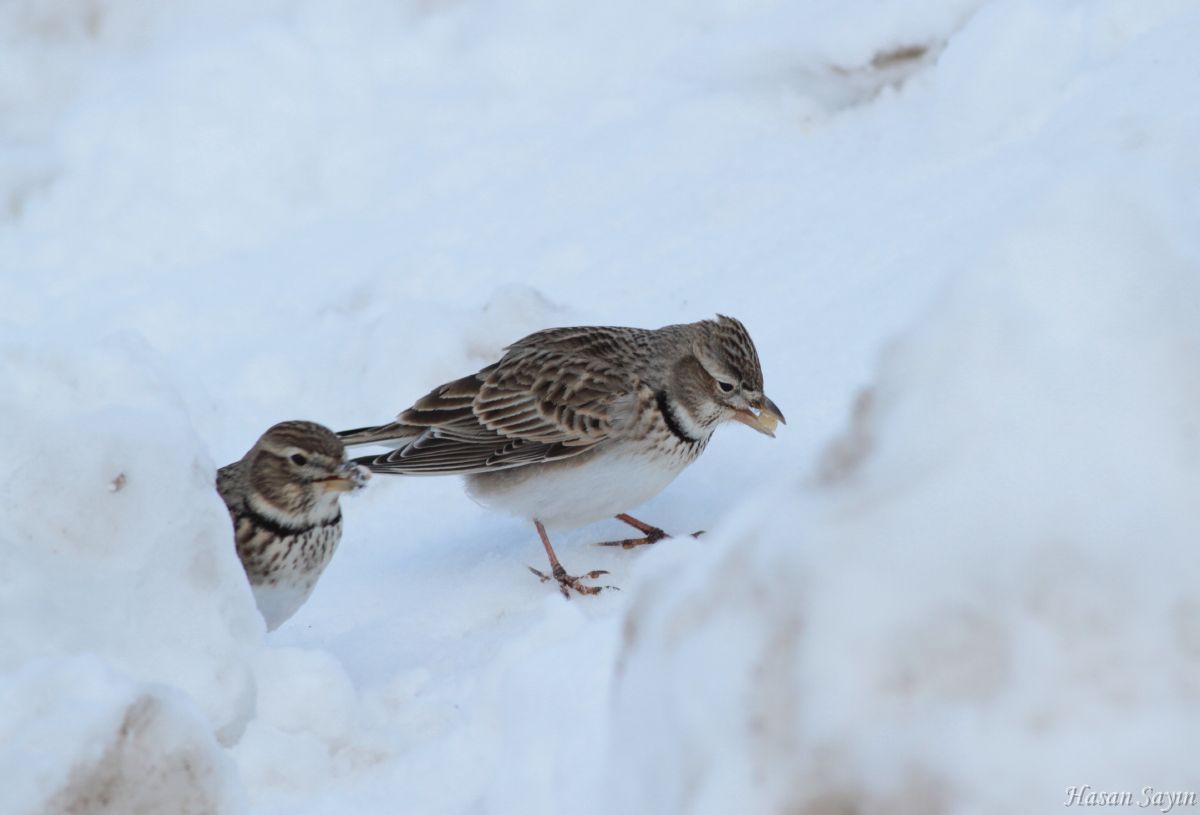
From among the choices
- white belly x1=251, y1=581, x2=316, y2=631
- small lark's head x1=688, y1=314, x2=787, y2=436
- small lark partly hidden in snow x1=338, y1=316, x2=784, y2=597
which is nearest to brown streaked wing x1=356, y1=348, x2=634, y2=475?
small lark partly hidden in snow x1=338, y1=316, x2=784, y2=597

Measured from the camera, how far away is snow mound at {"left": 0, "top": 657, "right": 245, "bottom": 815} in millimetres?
2828

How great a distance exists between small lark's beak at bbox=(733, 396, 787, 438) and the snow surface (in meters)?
0.16

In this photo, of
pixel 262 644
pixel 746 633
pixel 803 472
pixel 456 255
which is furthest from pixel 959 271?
pixel 456 255

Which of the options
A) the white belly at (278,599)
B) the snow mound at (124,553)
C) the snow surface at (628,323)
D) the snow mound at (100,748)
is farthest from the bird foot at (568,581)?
the snow mound at (100,748)

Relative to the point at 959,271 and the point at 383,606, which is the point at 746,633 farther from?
the point at 383,606

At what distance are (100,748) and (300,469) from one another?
2486 millimetres

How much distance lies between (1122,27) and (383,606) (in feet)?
14.0

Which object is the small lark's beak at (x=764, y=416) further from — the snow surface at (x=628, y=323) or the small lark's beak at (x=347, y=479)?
the small lark's beak at (x=347, y=479)

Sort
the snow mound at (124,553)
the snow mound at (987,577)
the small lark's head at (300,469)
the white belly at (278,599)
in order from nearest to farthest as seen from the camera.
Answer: the snow mound at (987,577) → the snow mound at (124,553) → the white belly at (278,599) → the small lark's head at (300,469)

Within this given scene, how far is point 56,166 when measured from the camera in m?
8.67

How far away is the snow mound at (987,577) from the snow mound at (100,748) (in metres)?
0.97

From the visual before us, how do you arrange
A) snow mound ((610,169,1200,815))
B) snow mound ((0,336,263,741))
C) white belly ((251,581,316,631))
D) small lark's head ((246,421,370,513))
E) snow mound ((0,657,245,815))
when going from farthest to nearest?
small lark's head ((246,421,370,513)) < white belly ((251,581,316,631)) < snow mound ((0,336,263,741)) < snow mound ((0,657,245,815)) < snow mound ((610,169,1200,815))

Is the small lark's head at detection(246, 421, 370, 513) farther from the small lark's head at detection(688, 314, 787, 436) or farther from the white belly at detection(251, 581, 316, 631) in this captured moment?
the small lark's head at detection(688, 314, 787, 436)

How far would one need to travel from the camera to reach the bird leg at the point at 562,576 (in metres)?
5.55
